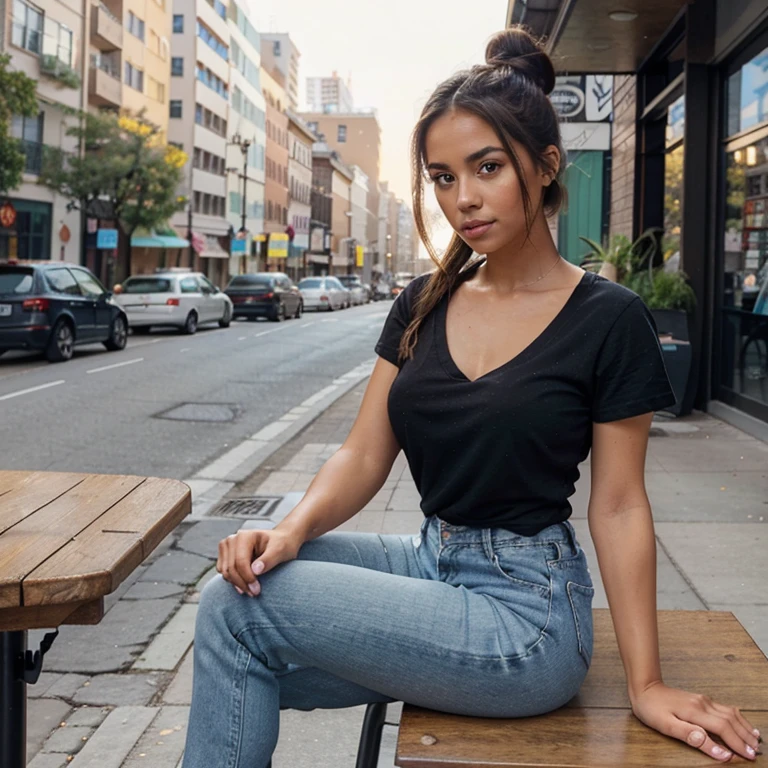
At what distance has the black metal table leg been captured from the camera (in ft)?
7.47

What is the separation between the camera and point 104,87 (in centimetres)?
4378

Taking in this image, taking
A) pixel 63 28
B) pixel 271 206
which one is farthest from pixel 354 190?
pixel 63 28

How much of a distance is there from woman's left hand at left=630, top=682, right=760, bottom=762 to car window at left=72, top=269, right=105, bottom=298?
18.3 meters

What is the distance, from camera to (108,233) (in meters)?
37.1

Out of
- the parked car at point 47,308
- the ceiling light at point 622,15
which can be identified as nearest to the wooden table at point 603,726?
the ceiling light at point 622,15

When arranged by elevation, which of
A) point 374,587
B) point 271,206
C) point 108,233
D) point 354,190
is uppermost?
point 354,190

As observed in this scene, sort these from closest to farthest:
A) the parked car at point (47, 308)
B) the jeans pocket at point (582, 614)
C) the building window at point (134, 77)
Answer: the jeans pocket at point (582, 614) < the parked car at point (47, 308) < the building window at point (134, 77)

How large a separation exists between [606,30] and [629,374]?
1020 cm

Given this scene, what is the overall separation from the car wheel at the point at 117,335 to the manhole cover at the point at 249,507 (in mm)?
13572

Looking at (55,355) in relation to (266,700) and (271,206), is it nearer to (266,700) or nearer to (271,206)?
(266,700)

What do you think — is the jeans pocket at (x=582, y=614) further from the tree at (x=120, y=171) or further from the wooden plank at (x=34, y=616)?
the tree at (x=120, y=171)

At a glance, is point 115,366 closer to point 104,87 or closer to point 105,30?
point 104,87

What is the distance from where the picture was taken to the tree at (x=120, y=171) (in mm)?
35375

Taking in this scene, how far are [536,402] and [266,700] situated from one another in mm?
660
